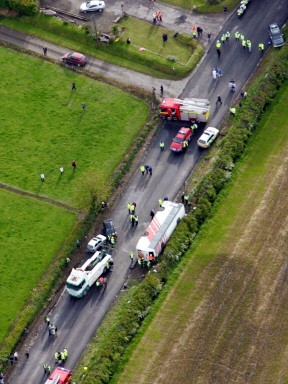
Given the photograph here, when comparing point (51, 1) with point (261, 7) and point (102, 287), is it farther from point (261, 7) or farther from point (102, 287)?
point (102, 287)

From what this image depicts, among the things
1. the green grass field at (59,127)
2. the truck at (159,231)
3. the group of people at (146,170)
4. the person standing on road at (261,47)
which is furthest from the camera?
the person standing on road at (261,47)

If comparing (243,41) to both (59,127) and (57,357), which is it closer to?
(59,127)

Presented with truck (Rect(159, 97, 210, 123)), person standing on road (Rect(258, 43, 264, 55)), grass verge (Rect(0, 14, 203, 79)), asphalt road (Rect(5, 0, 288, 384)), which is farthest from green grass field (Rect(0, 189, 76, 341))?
person standing on road (Rect(258, 43, 264, 55))

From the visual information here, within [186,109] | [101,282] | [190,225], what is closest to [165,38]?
[186,109]

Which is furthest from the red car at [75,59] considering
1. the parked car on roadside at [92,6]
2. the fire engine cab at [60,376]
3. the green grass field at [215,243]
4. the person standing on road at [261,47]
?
the fire engine cab at [60,376]

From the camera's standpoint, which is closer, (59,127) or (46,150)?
(46,150)

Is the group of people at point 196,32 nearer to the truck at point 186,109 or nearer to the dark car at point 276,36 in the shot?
the dark car at point 276,36
